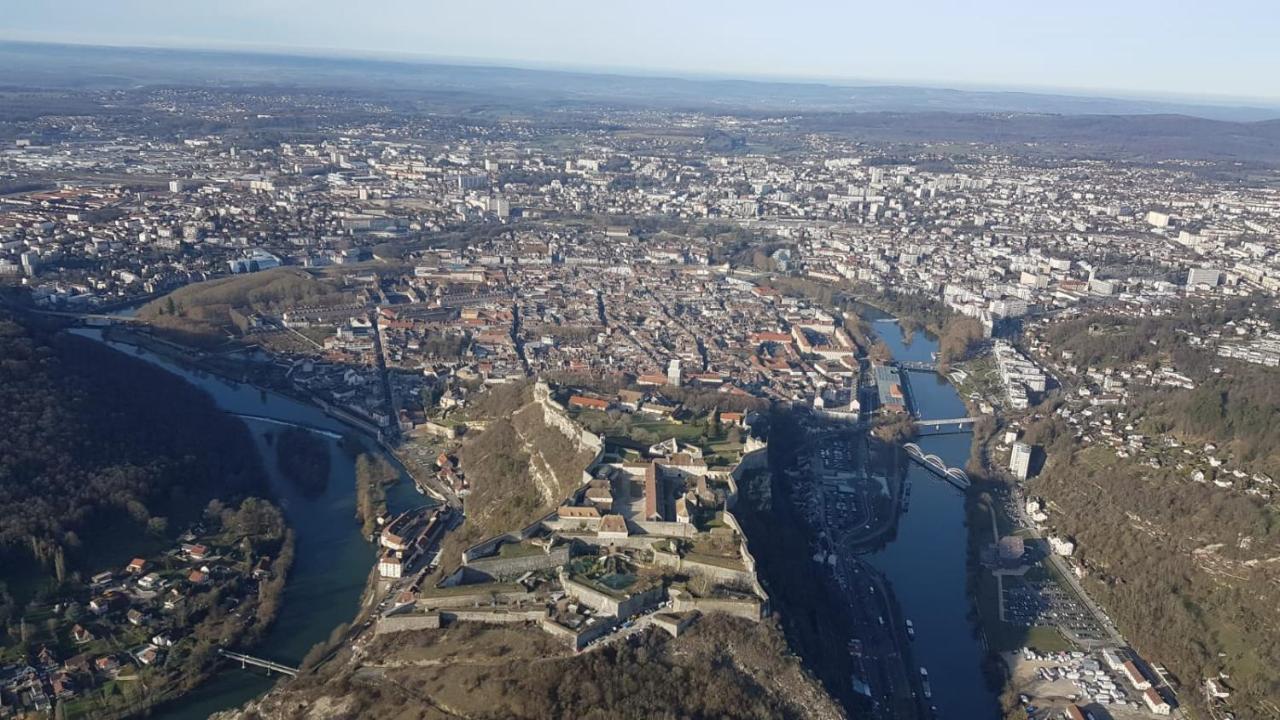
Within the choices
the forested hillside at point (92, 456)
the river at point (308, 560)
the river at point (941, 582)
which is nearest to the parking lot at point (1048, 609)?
the river at point (941, 582)

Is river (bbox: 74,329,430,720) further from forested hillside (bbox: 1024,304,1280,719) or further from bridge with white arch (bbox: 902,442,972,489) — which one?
forested hillside (bbox: 1024,304,1280,719)

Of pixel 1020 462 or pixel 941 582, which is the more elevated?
pixel 1020 462

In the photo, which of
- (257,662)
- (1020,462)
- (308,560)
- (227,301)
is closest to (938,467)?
(1020,462)

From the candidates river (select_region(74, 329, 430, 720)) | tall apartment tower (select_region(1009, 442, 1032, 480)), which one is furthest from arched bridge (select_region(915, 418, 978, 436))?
river (select_region(74, 329, 430, 720))

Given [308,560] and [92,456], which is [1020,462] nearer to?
[308,560]

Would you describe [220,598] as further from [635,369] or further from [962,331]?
[962,331]

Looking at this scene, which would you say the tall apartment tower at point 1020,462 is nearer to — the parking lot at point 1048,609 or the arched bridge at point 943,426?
the arched bridge at point 943,426

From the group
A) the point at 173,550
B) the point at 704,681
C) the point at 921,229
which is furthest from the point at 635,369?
the point at 921,229

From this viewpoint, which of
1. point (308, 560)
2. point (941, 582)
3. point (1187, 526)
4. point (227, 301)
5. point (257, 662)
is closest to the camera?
point (257, 662)
